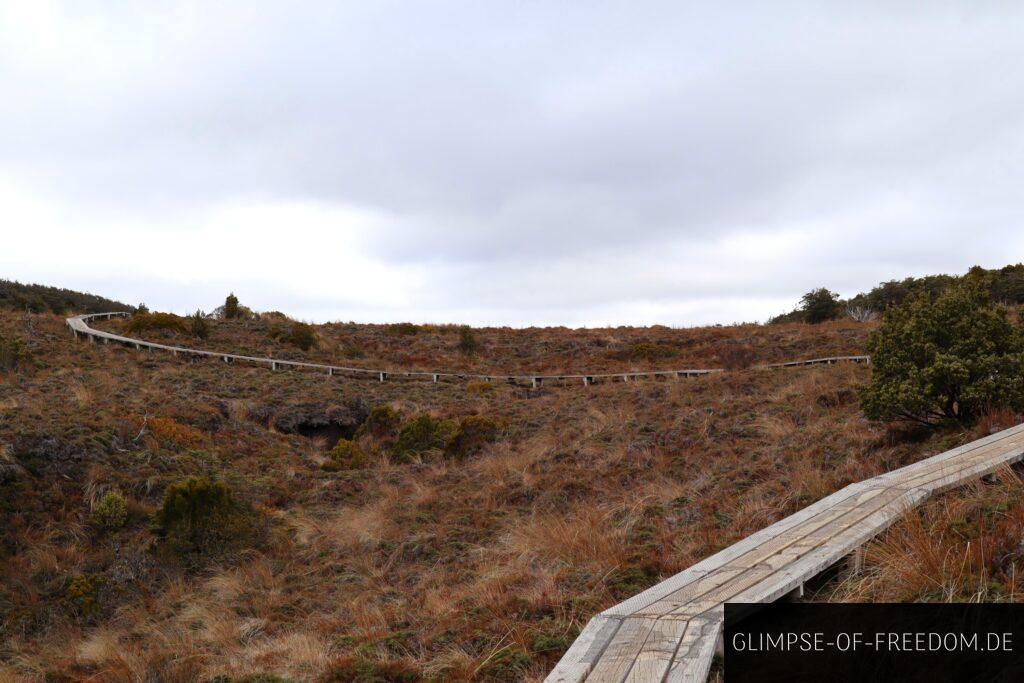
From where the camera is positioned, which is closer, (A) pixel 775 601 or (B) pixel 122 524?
(A) pixel 775 601

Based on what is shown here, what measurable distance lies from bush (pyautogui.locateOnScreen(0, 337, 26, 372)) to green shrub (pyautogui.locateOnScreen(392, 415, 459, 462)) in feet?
44.6

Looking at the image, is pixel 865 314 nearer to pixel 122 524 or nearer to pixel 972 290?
pixel 972 290

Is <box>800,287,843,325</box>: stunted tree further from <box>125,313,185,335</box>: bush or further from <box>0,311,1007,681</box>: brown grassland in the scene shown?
<box>125,313,185,335</box>: bush

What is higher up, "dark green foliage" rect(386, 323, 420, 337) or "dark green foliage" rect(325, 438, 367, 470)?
"dark green foliage" rect(386, 323, 420, 337)

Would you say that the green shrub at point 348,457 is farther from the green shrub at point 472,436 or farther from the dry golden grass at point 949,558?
the dry golden grass at point 949,558

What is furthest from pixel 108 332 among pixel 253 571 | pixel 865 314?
pixel 865 314

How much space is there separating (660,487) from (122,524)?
8.84 m

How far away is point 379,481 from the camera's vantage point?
537 inches

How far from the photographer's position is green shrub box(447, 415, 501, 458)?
51.7 ft

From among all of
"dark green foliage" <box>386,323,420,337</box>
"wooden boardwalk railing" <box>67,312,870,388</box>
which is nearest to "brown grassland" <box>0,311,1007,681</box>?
"wooden boardwalk railing" <box>67,312,870,388</box>

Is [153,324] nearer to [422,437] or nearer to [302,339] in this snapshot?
[302,339]
